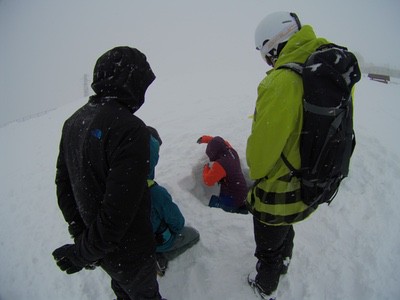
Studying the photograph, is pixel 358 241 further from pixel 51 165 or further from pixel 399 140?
pixel 51 165

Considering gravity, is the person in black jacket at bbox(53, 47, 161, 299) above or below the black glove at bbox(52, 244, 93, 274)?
above

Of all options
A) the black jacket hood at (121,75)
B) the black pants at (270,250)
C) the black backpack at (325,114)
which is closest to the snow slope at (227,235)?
the black pants at (270,250)

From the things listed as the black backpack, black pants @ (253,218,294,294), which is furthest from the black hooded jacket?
black pants @ (253,218,294,294)

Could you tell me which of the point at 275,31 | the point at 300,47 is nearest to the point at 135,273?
the point at 300,47

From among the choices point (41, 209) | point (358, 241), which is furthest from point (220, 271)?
point (41, 209)

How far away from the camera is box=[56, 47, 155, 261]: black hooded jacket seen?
1541mm

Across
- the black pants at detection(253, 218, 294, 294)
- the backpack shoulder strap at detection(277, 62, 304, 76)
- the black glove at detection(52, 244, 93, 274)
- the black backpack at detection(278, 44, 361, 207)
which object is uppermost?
the backpack shoulder strap at detection(277, 62, 304, 76)

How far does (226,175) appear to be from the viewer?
467 cm

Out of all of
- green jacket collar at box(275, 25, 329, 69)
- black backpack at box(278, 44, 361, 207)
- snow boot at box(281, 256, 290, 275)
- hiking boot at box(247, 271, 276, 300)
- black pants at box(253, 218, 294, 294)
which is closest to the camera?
black backpack at box(278, 44, 361, 207)

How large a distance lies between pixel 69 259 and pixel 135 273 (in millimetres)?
524

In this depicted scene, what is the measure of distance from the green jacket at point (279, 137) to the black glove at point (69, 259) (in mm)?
1477

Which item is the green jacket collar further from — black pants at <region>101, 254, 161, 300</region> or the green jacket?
black pants at <region>101, 254, 161, 300</region>

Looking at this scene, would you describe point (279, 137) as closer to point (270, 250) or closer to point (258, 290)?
point (270, 250)

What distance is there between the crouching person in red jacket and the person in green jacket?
2.13 m
